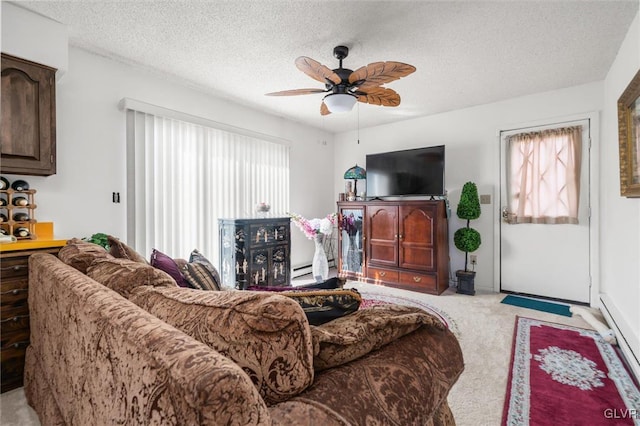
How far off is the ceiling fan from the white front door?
241cm

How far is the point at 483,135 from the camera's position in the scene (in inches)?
160

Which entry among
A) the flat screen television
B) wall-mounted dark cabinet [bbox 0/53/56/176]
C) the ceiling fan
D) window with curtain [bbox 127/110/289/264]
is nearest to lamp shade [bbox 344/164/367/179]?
the flat screen television

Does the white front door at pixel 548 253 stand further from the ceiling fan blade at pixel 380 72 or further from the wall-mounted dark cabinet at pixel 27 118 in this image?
the wall-mounted dark cabinet at pixel 27 118

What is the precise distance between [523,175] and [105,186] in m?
4.70

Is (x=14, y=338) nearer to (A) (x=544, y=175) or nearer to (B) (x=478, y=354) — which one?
(B) (x=478, y=354)

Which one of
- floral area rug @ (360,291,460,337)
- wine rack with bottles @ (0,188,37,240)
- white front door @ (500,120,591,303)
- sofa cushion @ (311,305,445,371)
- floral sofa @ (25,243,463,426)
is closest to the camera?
floral sofa @ (25,243,463,426)

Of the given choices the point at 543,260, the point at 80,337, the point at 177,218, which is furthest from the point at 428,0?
the point at 543,260

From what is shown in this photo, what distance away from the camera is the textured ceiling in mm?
2055

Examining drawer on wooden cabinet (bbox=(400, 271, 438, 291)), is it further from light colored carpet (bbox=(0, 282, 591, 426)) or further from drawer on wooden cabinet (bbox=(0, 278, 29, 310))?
drawer on wooden cabinet (bbox=(0, 278, 29, 310))

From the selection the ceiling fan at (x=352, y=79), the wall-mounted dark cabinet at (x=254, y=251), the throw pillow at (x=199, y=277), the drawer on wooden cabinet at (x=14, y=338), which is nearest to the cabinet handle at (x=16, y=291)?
the drawer on wooden cabinet at (x=14, y=338)

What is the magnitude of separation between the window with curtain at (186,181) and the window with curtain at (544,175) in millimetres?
3354

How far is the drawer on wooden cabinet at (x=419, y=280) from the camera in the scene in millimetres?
3856

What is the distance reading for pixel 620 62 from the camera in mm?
2576

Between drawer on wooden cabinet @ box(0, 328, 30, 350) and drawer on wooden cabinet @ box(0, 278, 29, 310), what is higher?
drawer on wooden cabinet @ box(0, 278, 29, 310)
